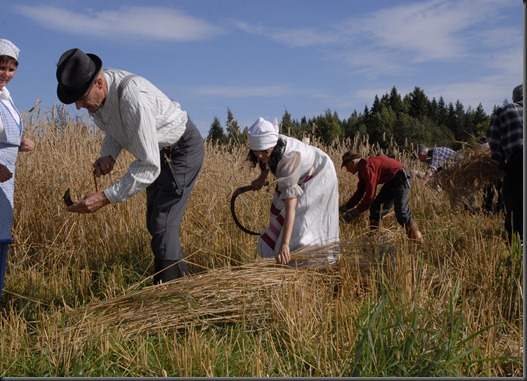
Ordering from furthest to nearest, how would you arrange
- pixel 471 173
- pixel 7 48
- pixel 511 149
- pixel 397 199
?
pixel 397 199, pixel 471 173, pixel 511 149, pixel 7 48

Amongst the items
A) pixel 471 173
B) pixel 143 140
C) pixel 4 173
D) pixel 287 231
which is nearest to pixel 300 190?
pixel 287 231

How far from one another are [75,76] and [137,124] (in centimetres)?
41

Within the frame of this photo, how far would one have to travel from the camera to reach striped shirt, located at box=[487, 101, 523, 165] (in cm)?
412

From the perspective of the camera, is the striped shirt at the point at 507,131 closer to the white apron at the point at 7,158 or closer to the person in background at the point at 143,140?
the person in background at the point at 143,140

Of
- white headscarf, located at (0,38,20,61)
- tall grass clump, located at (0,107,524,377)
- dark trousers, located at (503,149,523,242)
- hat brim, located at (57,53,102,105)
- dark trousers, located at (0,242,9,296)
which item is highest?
white headscarf, located at (0,38,20,61)

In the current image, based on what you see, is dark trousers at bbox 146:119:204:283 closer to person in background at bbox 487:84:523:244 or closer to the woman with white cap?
the woman with white cap

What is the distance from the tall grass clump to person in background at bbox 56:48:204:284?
320mm

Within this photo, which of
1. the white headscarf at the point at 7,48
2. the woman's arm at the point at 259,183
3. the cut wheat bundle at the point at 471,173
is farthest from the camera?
the cut wheat bundle at the point at 471,173

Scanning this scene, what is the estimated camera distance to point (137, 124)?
10.5ft

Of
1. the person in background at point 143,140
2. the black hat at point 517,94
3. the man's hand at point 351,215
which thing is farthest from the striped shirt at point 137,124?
the black hat at point 517,94

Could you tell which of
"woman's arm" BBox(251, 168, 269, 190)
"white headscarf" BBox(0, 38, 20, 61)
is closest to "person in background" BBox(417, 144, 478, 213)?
"woman's arm" BBox(251, 168, 269, 190)

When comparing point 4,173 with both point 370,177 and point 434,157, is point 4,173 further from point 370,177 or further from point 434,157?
point 434,157

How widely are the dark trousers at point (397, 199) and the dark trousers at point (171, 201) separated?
93.4 inches

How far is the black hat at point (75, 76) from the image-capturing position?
10.5ft
